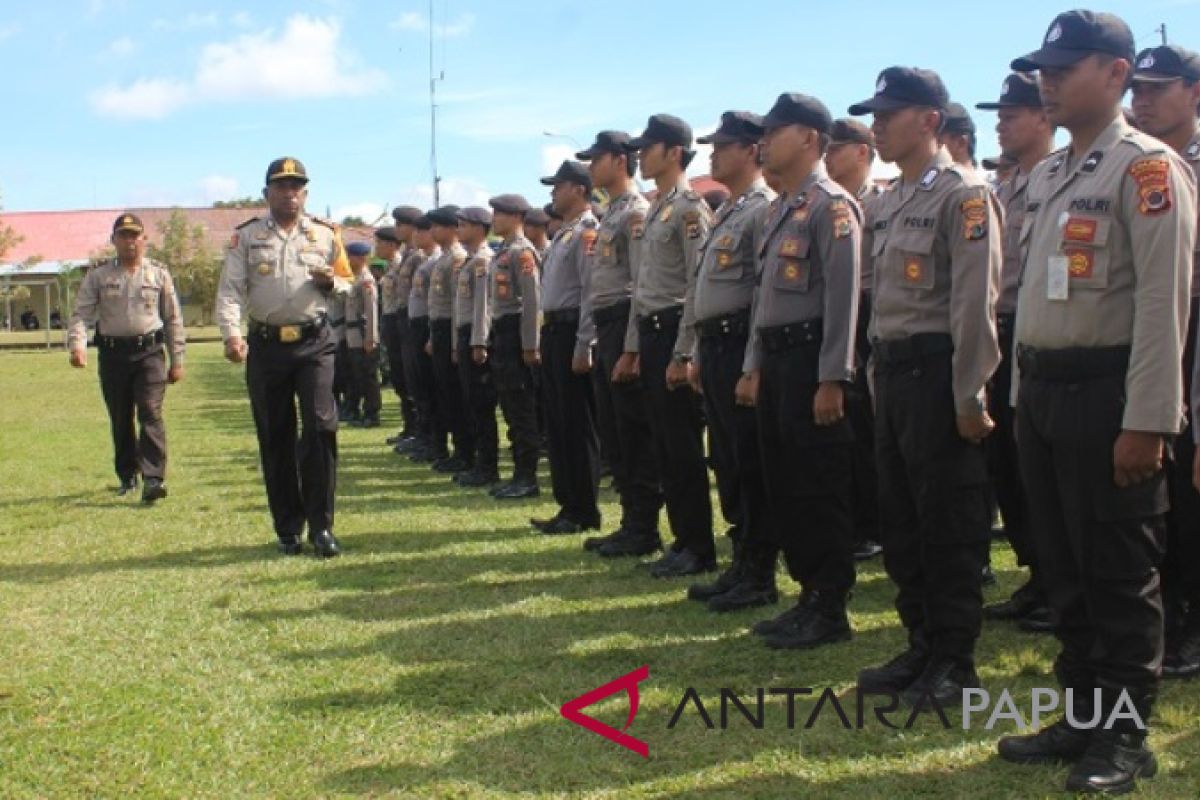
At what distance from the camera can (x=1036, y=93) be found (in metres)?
5.41

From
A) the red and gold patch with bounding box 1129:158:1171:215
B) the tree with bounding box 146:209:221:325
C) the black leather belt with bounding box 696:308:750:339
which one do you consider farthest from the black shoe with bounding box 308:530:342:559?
the tree with bounding box 146:209:221:325

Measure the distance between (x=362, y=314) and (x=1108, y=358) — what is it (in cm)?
1282

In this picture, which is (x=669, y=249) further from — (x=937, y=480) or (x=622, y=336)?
(x=937, y=480)

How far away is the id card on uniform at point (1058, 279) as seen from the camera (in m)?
3.50

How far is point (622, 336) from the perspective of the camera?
6.96 metres

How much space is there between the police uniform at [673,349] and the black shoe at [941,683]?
7.27 feet

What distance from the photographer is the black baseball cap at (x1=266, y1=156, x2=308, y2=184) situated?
24.1 feet

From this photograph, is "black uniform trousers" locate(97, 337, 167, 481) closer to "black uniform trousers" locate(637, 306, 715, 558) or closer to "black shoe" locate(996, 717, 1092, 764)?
"black uniform trousers" locate(637, 306, 715, 558)

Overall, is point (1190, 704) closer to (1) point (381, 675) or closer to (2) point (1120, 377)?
(2) point (1120, 377)

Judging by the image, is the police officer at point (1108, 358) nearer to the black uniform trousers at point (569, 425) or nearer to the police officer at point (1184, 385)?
the police officer at point (1184, 385)

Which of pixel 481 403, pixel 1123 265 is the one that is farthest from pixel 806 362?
pixel 481 403

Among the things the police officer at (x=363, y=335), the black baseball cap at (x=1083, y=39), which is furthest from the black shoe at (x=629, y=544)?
the police officer at (x=363, y=335)

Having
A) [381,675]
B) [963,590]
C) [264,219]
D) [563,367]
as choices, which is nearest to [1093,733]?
[963,590]

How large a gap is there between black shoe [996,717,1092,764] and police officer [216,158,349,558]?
4574mm
